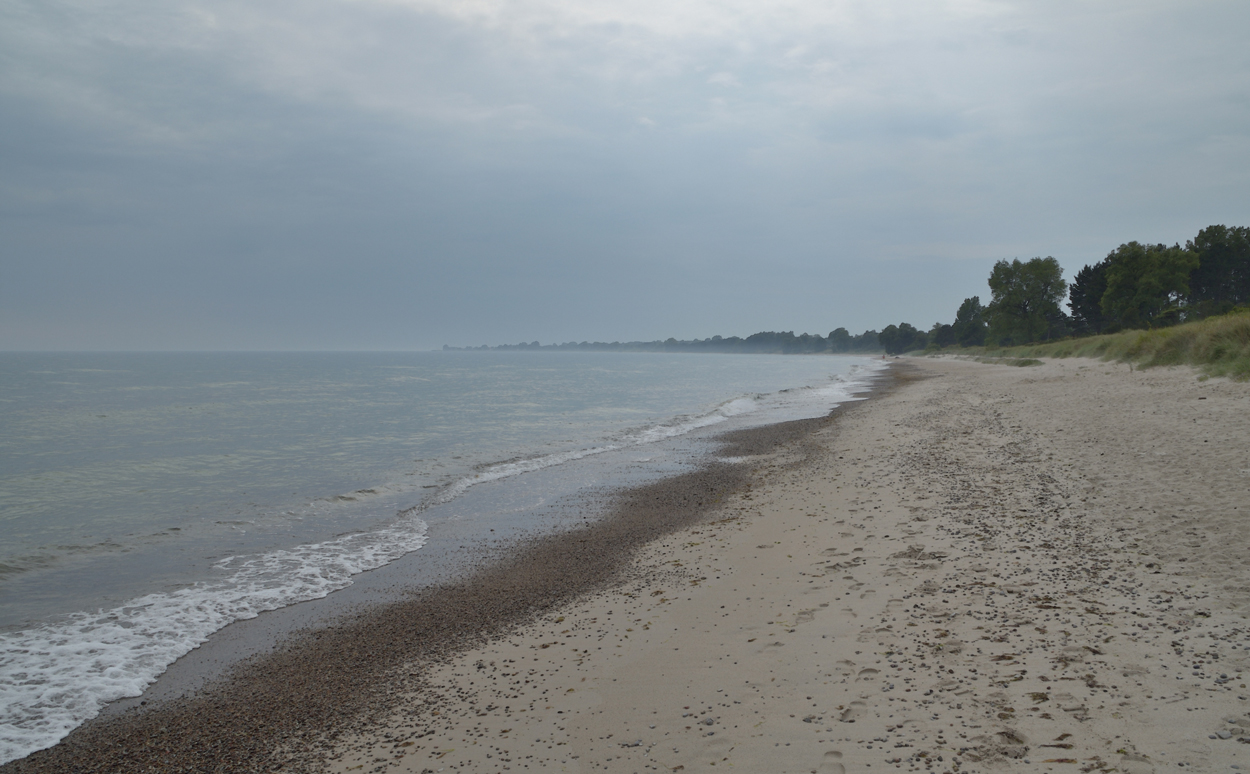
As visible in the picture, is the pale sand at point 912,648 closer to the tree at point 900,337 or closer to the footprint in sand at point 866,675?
the footprint in sand at point 866,675

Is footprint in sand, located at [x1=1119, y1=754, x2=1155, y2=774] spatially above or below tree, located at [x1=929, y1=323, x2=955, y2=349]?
below

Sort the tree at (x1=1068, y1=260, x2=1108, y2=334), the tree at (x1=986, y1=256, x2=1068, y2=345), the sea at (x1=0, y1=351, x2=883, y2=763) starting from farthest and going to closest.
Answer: the tree at (x1=986, y1=256, x2=1068, y2=345)
the tree at (x1=1068, y1=260, x2=1108, y2=334)
the sea at (x1=0, y1=351, x2=883, y2=763)

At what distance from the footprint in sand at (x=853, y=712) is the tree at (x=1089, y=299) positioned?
92030 millimetres

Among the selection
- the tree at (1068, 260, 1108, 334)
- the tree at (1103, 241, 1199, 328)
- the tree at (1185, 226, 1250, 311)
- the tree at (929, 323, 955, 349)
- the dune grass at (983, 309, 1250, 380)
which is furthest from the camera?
the tree at (929, 323, 955, 349)

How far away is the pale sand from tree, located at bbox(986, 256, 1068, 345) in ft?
298

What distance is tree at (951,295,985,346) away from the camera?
5187 inches

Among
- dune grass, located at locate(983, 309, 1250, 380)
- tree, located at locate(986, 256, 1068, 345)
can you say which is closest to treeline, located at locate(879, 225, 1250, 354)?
tree, located at locate(986, 256, 1068, 345)

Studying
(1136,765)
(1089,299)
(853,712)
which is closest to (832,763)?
(853,712)

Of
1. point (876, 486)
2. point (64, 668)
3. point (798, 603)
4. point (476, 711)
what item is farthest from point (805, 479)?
point (64, 668)

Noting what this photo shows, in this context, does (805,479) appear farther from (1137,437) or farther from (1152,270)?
(1152,270)

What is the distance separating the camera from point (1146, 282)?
62.3 meters

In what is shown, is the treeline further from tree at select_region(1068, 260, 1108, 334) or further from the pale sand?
the pale sand

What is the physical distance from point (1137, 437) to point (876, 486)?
17.5 ft

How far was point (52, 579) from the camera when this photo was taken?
1073 centimetres
